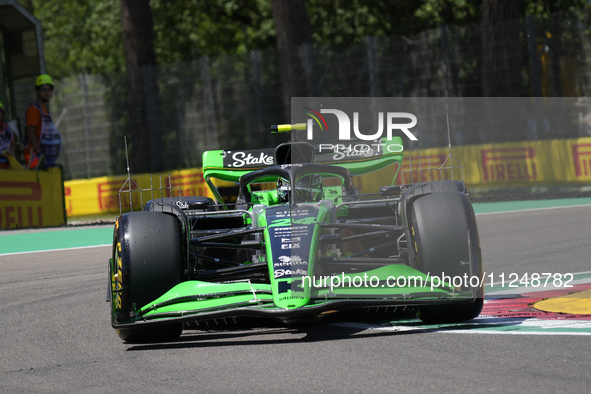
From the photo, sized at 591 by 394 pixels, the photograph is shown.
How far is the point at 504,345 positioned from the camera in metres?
4.26

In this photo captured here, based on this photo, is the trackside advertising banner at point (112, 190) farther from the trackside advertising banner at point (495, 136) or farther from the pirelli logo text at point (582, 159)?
the pirelli logo text at point (582, 159)

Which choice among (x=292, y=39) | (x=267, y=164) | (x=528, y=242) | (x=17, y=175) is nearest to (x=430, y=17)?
(x=292, y=39)

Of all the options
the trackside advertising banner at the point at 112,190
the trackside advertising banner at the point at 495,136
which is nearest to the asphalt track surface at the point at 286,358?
the trackside advertising banner at the point at 495,136

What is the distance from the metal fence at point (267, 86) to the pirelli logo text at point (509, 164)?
0.29 metres

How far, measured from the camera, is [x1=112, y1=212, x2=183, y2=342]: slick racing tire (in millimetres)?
4828

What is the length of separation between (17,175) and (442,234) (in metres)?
11.3

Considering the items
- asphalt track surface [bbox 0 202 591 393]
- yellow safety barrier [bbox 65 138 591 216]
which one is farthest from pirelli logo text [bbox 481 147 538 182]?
asphalt track surface [bbox 0 202 591 393]

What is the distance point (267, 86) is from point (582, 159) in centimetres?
656

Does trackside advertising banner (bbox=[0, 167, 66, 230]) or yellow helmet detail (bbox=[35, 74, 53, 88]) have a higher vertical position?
yellow helmet detail (bbox=[35, 74, 53, 88])

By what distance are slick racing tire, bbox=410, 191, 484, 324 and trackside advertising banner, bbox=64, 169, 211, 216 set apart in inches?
446

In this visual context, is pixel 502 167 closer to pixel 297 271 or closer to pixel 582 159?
pixel 582 159

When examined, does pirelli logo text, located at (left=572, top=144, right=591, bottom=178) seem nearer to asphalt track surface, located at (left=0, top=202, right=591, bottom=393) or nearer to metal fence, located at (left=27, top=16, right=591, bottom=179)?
metal fence, located at (left=27, top=16, right=591, bottom=179)

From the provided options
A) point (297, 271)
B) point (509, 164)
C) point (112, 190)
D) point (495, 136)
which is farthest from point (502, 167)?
point (297, 271)

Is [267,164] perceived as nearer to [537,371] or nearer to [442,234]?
[442,234]
